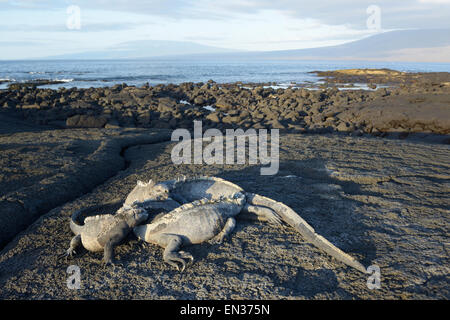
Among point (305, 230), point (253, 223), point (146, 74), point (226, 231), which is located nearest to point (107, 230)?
point (226, 231)

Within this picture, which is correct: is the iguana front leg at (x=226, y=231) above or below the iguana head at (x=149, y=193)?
below

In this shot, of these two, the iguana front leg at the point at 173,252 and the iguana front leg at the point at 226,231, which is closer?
the iguana front leg at the point at 173,252

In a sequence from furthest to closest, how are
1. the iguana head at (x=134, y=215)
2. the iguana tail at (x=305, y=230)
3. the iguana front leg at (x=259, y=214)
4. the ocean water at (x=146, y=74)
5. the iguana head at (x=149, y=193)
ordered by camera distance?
the ocean water at (x=146, y=74), the iguana head at (x=149, y=193), the iguana front leg at (x=259, y=214), the iguana head at (x=134, y=215), the iguana tail at (x=305, y=230)

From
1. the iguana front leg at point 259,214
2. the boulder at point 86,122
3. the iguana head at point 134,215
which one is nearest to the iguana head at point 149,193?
the iguana head at point 134,215

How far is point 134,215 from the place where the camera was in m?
3.73

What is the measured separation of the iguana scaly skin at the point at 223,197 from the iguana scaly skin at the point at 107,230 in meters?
0.25

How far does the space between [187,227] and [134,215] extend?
0.63 metres

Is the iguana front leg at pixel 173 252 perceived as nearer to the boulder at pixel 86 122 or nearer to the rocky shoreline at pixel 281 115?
the rocky shoreline at pixel 281 115

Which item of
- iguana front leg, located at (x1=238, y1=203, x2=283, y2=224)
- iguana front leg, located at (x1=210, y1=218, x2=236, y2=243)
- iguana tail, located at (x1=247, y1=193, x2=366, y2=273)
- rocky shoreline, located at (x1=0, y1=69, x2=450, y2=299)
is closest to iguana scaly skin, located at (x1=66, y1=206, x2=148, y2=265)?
rocky shoreline, located at (x1=0, y1=69, x2=450, y2=299)

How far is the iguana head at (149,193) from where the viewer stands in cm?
417

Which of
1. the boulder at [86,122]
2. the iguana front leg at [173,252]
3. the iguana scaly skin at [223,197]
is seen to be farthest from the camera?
the boulder at [86,122]

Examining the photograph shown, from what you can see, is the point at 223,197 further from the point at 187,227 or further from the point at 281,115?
the point at 281,115

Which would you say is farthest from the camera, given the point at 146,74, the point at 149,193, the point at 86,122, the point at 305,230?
the point at 146,74

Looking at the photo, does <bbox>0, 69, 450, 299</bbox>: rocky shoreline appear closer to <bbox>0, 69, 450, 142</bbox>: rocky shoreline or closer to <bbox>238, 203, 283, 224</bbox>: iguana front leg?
<bbox>238, 203, 283, 224</bbox>: iguana front leg
